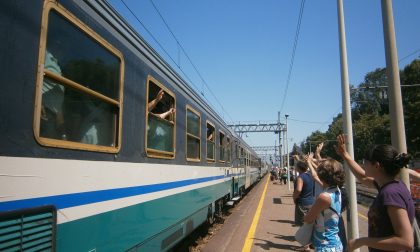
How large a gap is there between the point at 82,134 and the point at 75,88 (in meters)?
0.40

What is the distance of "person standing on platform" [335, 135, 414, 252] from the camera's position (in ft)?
8.32

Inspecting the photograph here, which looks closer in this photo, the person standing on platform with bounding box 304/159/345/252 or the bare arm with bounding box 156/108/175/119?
the person standing on platform with bounding box 304/159/345/252

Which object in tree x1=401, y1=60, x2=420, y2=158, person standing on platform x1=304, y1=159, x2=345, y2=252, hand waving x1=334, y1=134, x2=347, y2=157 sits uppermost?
tree x1=401, y1=60, x2=420, y2=158

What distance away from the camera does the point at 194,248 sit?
334 inches

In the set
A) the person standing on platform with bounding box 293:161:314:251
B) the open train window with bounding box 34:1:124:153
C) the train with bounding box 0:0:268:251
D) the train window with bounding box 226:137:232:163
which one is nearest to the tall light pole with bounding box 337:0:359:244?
the person standing on platform with bounding box 293:161:314:251

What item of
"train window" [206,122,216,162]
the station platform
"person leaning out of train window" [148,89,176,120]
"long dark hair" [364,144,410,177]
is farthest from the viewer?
"train window" [206,122,216,162]

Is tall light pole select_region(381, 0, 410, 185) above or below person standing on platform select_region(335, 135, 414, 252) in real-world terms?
above

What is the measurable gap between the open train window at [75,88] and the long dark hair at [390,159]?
2.29m

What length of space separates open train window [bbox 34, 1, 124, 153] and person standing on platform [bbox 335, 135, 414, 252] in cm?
227

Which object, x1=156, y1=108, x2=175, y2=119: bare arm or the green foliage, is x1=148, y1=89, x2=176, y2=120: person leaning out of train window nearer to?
x1=156, y1=108, x2=175, y2=119: bare arm

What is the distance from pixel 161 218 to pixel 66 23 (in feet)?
9.45

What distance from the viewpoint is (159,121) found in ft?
17.8

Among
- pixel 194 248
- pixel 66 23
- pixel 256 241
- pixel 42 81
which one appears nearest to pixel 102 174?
pixel 42 81

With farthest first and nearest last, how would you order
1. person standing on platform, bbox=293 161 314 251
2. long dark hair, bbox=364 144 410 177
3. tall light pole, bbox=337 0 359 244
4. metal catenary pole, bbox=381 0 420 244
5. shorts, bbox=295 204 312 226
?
shorts, bbox=295 204 312 226 < person standing on platform, bbox=293 161 314 251 < tall light pole, bbox=337 0 359 244 < metal catenary pole, bbox=381 0 420 244 < long dark hair, bbox=364 144 410 177
